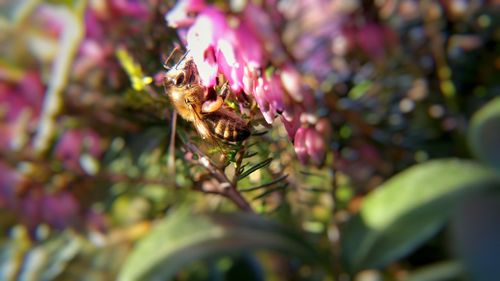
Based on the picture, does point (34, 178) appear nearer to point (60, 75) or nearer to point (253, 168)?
point (60, 75)

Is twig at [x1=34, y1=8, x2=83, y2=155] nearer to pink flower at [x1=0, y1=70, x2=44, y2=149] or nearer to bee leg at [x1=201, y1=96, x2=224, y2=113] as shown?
pink flower at [x1=0, y1=70, x2=44, y2=149]

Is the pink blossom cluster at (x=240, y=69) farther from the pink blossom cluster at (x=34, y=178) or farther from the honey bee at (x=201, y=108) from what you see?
the pink blossom cluster at (x=34, y=178)

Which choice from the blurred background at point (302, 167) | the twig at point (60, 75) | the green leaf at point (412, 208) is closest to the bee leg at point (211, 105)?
the blurred background at point (302, 167)

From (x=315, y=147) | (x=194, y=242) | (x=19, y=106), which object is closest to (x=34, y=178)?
(x=19, y=106)

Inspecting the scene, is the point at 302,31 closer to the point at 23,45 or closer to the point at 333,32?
the point at 333,32

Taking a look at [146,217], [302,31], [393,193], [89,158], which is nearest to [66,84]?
[89,158]

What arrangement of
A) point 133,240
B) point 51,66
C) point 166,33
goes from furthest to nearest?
point 51,66
point 133,240
point 166,33

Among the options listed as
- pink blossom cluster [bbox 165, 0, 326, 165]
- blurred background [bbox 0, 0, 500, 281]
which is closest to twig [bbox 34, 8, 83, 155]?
blurred background [bbox 0, 0, 500, 281]
